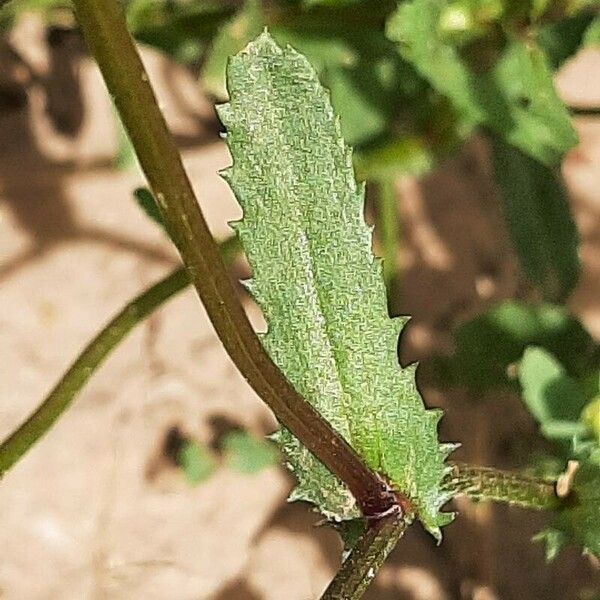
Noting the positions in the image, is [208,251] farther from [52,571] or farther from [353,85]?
[52,571]

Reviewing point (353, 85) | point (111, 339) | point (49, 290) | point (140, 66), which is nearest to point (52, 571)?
point (49, 290)

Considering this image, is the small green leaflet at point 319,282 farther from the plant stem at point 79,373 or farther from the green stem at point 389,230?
the green stem at point 389,230

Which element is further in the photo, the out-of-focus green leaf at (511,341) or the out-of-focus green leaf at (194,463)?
the out-of-focus green leaf at (194,463)

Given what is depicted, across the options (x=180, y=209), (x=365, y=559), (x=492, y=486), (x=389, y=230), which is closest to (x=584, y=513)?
(x=492, y=486)

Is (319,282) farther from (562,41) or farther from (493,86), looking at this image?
(562,41)

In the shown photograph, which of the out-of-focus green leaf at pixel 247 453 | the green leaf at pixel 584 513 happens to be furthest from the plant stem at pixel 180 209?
the out-of-focus green leaf at pixel 247 453
